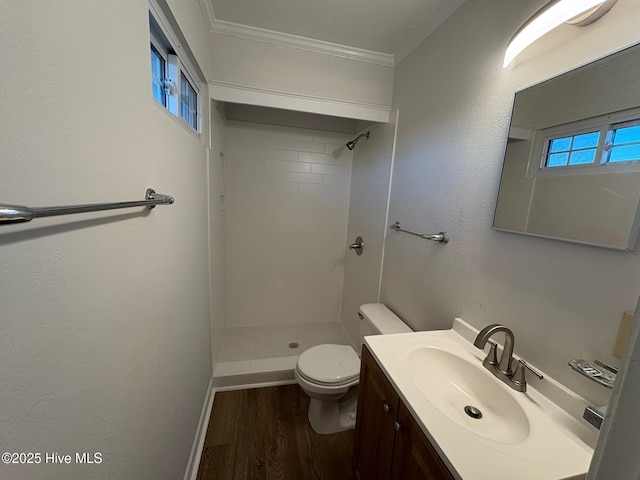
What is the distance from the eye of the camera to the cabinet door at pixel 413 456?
677mm

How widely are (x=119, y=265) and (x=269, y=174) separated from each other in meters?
1.90

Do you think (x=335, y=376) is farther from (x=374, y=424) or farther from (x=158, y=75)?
(x=158, y=75)

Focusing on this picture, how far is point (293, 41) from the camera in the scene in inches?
63.8

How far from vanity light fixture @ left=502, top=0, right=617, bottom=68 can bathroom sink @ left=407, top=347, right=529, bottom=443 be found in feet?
3.82

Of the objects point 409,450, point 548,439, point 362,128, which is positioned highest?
point 362,128

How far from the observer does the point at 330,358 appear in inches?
66.6

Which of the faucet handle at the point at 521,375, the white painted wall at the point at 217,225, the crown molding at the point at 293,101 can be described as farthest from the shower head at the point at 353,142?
the faucet handle at the point at 521,375

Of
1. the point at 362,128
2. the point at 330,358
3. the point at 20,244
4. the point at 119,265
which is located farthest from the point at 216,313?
the point at 362,128

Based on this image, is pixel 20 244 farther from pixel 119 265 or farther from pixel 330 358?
pixel 330 358

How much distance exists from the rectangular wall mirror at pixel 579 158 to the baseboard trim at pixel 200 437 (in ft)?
6.04

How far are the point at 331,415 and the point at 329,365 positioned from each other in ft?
1.08

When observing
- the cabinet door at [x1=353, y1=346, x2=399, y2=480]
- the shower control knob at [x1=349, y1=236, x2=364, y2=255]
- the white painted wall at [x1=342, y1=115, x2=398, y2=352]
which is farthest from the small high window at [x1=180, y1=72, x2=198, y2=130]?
the shower control knob at [x1=349, y1=236, x2=364, y2=255]

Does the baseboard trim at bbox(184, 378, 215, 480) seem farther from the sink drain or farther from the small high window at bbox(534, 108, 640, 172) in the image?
the small high window at bbox(534, 108, 640, 172)

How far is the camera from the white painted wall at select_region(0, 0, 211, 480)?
14.4 inches
